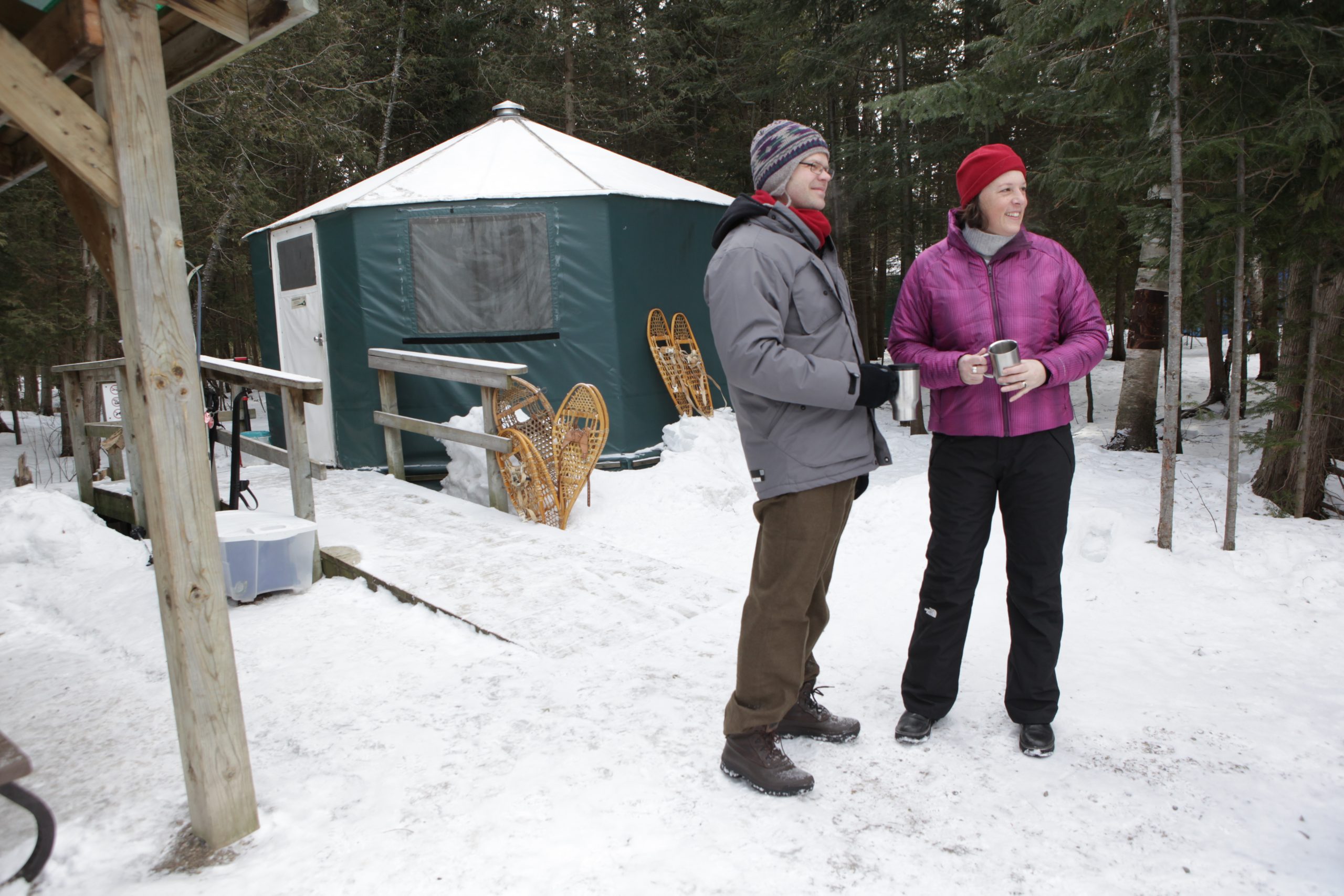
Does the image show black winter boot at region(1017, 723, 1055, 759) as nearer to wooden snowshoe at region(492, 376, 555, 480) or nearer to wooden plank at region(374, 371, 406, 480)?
wooden snowshoe at region(492, 376, 555, 480)

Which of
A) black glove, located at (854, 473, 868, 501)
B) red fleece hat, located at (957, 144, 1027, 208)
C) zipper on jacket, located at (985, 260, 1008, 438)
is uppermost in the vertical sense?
red fleece hat, located at (957, 144, 1027, 208)

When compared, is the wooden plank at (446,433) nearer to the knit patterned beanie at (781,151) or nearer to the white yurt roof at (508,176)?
the white yurt roof at (508,176)

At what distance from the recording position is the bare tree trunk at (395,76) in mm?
12930

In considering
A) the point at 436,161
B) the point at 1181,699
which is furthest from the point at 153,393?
the point at 436,161

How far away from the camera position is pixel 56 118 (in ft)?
5.91

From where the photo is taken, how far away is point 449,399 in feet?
23.2

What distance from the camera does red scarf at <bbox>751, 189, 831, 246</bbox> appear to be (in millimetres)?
2219

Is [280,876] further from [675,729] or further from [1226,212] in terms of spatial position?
[1226,212]

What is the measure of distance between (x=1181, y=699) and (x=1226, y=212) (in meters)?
2.68

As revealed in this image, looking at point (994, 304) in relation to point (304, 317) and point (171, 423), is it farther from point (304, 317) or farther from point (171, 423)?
point (304, 317)

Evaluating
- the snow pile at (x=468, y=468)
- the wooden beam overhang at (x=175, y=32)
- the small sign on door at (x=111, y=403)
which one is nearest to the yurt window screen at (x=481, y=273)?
the snow pile at (x=468, y=468)

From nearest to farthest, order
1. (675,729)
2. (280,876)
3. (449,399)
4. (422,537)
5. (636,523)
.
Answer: (280,876), (675,729), (422,537), (636,523), (449,399)

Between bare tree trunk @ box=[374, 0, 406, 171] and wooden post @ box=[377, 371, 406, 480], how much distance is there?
7.66 metres

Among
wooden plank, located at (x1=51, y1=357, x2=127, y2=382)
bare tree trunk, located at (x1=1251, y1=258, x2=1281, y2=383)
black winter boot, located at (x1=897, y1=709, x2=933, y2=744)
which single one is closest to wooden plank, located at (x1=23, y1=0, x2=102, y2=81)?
black winter boot, located at (x1=897, y1=709, x2=933, y2=744)
